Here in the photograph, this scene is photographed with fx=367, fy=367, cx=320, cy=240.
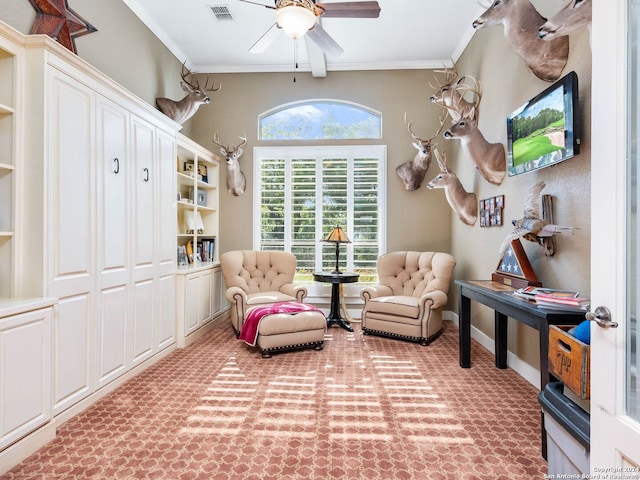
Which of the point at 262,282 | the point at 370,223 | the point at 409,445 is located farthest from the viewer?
the point at 370,223

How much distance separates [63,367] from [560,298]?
3066 mm

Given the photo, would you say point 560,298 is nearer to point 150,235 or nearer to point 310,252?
point 150,235

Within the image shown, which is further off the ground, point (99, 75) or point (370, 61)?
point (370, 61)

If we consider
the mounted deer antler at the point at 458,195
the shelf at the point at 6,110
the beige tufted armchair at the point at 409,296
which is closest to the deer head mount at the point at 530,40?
the mounted deer antler at the point at 458,195

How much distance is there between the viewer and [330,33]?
4.41 metres

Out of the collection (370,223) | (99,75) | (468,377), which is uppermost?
(99,75)

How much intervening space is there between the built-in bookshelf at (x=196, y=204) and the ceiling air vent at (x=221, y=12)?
138 cm

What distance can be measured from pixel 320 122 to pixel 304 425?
168 inches

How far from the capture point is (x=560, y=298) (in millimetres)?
2115

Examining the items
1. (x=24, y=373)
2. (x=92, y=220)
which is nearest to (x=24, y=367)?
(x=24, y=373)

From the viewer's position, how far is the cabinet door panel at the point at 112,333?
2.70 metres

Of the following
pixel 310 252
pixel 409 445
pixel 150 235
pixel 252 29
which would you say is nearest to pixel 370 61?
pixel 252 29

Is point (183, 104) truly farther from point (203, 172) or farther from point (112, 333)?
point (112, 333)

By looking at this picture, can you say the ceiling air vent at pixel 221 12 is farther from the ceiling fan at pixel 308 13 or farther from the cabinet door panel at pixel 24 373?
the cabinet door panel at pixel 24 373
